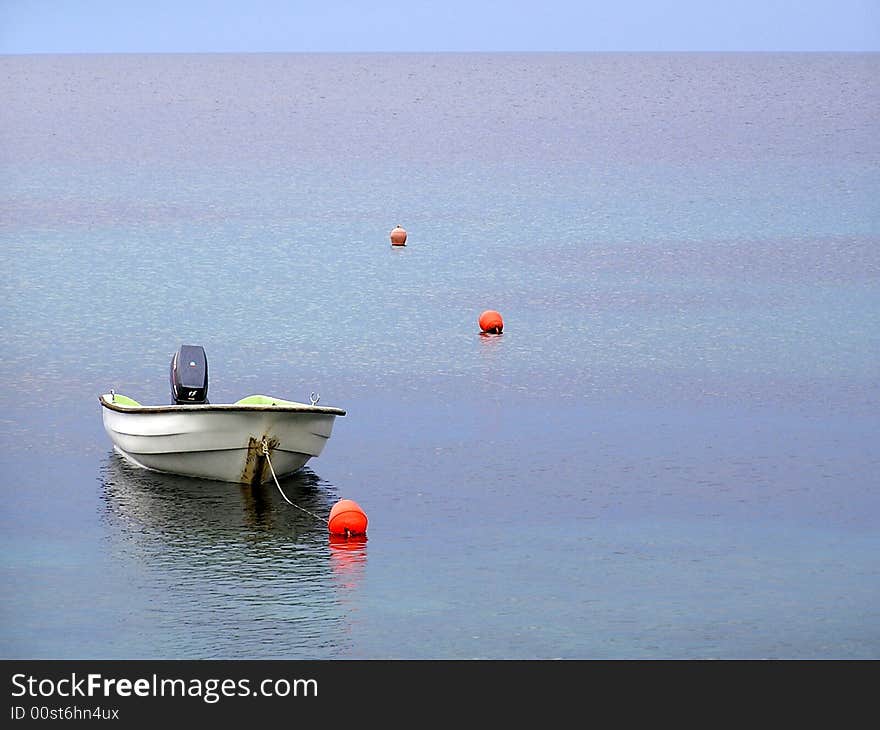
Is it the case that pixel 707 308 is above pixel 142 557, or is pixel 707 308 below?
above

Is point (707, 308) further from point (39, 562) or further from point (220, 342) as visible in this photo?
point (39, 562)

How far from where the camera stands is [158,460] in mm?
23359

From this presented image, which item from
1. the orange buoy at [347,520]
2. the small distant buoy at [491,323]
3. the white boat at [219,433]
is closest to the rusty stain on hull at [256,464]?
the white boat at [219,433]

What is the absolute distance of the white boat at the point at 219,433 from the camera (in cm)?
2239

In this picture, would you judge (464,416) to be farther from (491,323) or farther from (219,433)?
(491,323)

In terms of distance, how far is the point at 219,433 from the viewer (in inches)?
887

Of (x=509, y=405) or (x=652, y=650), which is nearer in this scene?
(x=652, y=650)

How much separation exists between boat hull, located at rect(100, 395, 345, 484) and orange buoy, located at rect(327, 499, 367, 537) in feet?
6.40

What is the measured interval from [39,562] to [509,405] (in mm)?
9851

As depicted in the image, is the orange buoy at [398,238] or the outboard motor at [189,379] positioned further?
Result: the orange buoy at [398,238]

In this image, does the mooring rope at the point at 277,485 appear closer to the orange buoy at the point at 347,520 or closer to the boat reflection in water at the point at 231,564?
the boat reflection in water at the point at 231,564

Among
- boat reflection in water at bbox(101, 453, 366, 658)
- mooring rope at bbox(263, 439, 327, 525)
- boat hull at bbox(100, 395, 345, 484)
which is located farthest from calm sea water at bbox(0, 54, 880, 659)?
boat hull at bbox(100, 395, 345, 484)

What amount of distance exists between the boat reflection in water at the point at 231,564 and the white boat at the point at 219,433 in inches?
10.0

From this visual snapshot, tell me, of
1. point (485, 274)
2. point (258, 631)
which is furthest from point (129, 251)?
point (258, 631)
